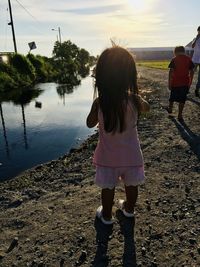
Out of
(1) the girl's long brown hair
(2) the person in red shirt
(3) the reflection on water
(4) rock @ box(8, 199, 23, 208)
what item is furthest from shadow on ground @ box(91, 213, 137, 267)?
(2) the person in red shirt

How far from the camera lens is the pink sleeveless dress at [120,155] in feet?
16.2

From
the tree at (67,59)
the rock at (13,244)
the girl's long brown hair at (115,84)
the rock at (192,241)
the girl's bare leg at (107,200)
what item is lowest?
the tree at (67,59)

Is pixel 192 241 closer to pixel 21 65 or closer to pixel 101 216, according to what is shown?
pixel 101 216

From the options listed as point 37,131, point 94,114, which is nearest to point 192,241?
point 94,114

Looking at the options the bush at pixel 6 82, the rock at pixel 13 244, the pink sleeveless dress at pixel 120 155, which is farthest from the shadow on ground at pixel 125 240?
the bush at pixel 6 82

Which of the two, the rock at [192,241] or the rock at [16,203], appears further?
the rock at [16,203]

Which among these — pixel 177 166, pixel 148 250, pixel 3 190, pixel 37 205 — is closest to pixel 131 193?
pixel 148 250

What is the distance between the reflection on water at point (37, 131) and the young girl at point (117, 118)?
A: 588cm

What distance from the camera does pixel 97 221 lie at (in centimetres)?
574

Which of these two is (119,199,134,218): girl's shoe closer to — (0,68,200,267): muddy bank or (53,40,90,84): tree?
(0,68,200,267): muddy bank

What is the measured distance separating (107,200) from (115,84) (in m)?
1.61

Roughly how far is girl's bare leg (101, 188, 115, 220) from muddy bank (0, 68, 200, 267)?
0.20 metres

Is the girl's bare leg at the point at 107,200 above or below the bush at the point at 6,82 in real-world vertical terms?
above

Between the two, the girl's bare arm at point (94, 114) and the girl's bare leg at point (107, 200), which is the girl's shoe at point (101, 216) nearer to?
the girl's bare leg at point (107, 200)
